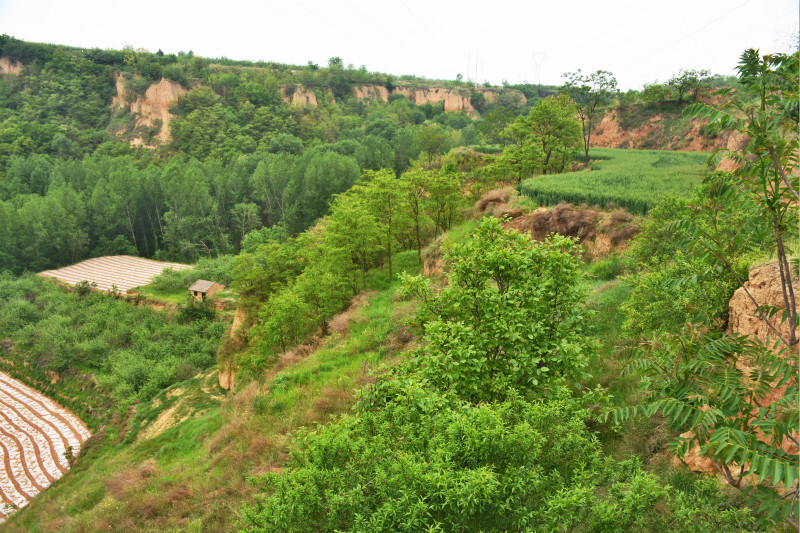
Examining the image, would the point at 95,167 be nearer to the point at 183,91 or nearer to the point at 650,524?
the point at 183,91

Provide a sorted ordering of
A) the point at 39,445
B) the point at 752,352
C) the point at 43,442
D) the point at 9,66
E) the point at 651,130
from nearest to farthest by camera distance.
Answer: the point at 752,352
the point at 39,445
the point at 43,442
the point at 651,130
the point at 9,66

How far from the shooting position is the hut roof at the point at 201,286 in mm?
42263

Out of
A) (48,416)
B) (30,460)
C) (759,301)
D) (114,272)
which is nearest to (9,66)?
(114,272)

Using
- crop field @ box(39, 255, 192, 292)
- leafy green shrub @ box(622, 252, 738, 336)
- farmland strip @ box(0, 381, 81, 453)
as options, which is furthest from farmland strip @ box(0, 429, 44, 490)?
leafy green shrub @ box(622, 252, 738, 336)

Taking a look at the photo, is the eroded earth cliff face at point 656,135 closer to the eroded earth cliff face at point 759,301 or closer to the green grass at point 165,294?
the eroded earth cliff face at point 759,301

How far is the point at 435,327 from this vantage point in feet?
26.2

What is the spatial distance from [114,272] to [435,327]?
5583 centimetres

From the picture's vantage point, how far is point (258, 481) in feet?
18.9

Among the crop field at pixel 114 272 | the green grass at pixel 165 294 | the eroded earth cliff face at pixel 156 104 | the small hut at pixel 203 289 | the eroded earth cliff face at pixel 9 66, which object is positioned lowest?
the green grass at pixel 165 294

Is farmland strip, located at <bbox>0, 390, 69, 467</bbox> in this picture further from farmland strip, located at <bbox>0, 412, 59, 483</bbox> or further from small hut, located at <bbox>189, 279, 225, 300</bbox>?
small hut, located at <bbox>189, 279, 225, 300</bbox>

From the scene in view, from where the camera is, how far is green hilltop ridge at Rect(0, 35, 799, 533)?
4.18 m

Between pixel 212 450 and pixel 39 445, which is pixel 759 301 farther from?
pixel 39 445

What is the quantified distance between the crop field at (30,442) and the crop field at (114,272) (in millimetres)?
13944

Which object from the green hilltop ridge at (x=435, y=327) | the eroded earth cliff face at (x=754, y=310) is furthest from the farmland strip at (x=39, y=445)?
the eroded earth cliff face at (x=754, y=310)
